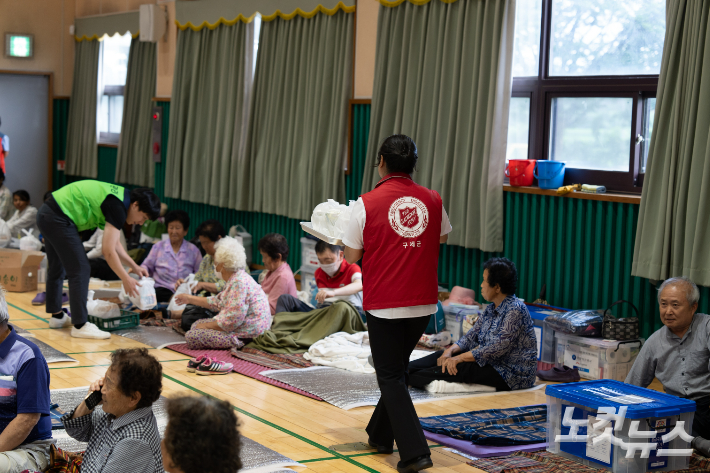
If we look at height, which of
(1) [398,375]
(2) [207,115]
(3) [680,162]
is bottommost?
(1) [398,375]

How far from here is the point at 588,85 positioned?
5918mm

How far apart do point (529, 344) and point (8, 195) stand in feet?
25.2

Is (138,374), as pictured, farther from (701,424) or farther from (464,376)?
(464,376)

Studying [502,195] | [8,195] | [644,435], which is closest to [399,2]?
[502,195]

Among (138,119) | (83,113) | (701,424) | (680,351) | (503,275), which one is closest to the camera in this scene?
(701,424)

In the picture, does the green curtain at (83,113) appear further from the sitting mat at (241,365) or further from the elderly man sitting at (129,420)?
the elderly man sitting at (129,420)

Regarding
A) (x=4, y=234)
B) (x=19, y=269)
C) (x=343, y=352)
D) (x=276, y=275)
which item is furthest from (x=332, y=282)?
(x=4, y=234)

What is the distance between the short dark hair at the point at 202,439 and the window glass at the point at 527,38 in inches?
194

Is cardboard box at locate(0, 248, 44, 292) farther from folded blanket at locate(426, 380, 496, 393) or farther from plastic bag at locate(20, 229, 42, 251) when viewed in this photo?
folded blanket at locate(426, 380, 496, 393)

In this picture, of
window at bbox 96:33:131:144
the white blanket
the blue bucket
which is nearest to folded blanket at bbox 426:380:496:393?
the white blanket

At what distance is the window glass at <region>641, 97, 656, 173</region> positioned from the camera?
565cm

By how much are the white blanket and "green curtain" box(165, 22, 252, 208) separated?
136 inches

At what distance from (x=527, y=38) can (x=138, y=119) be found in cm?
583

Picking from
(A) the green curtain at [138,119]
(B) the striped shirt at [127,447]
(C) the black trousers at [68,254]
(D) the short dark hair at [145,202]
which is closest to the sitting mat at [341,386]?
(D) the short dark hair at [145,202]
